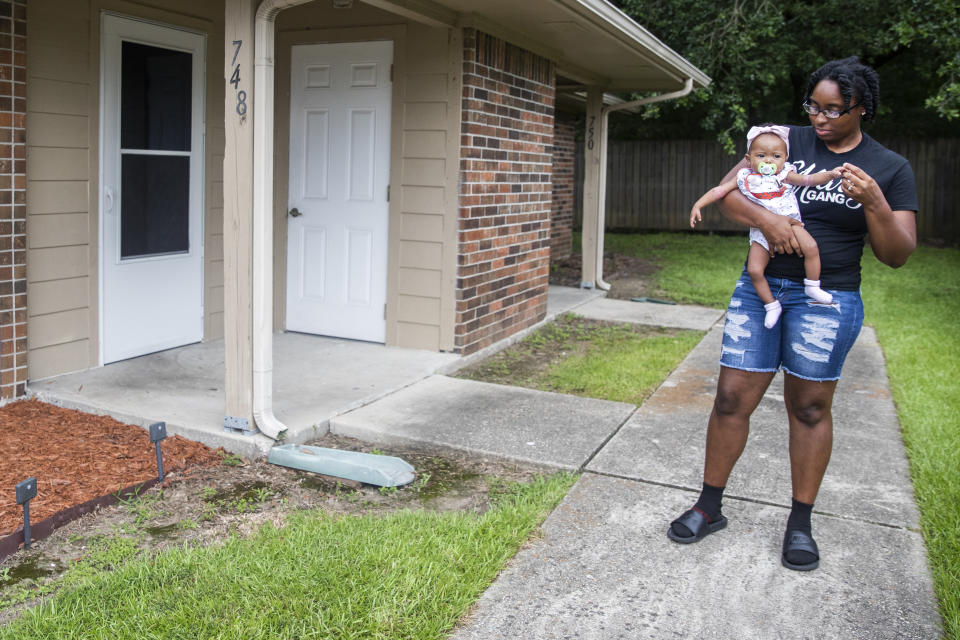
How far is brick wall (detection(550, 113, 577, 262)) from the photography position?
13469 millimetres

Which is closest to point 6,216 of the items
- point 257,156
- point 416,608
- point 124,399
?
point 124,399

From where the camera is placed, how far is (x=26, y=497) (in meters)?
3.35

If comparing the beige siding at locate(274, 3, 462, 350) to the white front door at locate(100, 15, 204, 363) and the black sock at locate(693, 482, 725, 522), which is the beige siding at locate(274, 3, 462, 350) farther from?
the black sock at locate(693, 482, 725, 522)

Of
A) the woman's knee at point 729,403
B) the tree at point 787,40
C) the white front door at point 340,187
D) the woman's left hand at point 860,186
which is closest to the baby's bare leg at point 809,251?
the woman's left hand at point 860,186

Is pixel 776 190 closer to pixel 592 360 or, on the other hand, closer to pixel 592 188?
pixel 592 360

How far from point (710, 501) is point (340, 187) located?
4080 millimetres

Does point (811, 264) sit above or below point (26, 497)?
above

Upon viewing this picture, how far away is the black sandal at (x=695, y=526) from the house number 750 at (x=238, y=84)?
8.86 ft

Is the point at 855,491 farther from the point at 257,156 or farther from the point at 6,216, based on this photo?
the point at 6,216

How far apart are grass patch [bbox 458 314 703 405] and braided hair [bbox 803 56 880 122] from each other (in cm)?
294

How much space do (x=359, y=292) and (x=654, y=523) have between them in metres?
3.59

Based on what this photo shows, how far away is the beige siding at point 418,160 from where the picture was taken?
249 inches

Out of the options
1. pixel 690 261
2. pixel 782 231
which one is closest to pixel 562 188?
pixel 690 261

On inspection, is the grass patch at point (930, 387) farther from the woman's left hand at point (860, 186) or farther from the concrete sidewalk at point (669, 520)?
the woman's left hand at point (860, 186)
